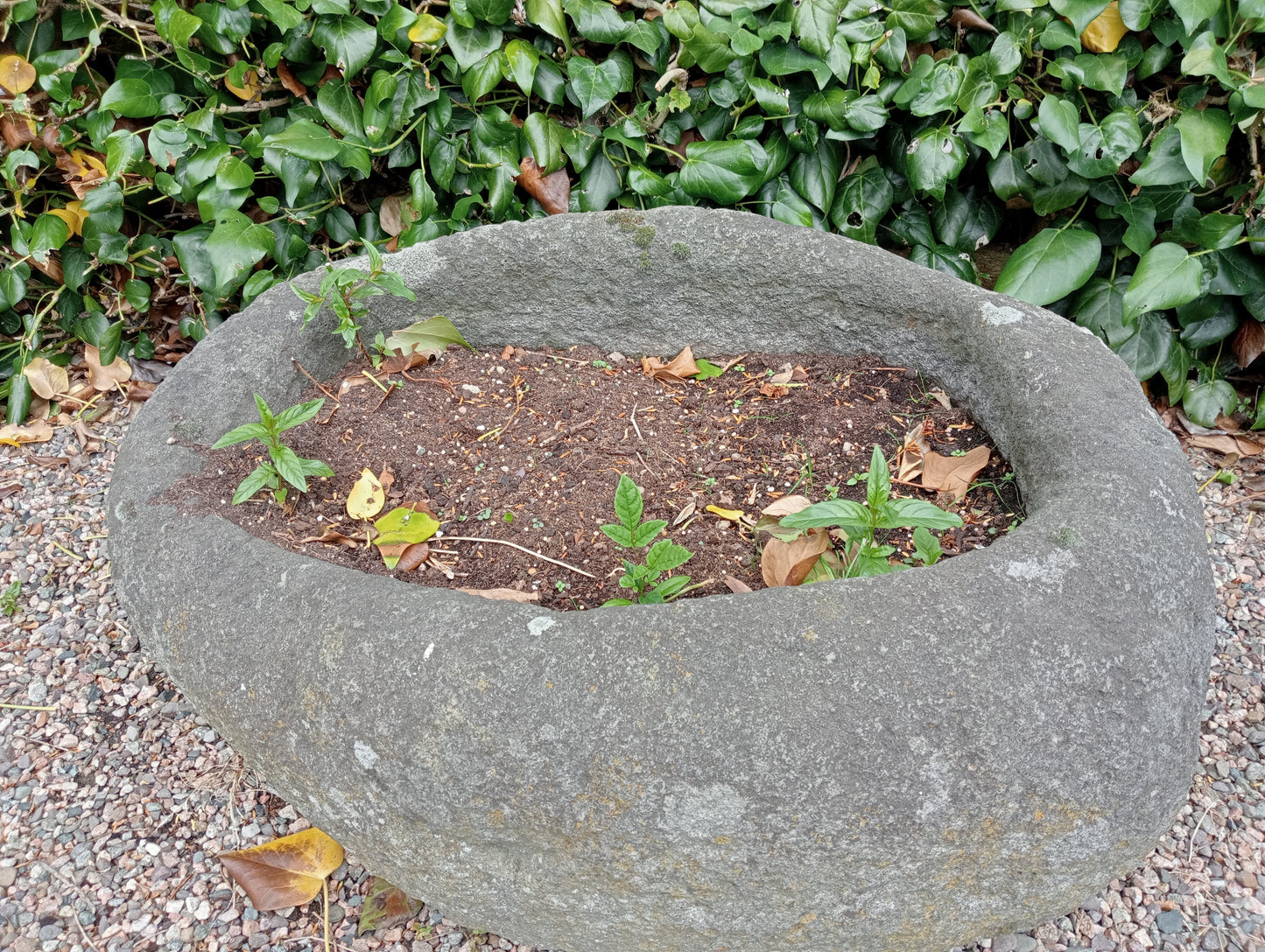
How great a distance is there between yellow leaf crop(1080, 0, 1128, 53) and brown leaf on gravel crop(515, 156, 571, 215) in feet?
4.26

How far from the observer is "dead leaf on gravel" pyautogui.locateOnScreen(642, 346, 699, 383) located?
2.00 m

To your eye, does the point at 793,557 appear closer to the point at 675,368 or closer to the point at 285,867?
the point at 675,368

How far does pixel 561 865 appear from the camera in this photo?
1107 mm

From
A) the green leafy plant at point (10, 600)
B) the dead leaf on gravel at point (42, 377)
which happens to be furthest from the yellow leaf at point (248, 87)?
the green leafy plant at point (10, 600)

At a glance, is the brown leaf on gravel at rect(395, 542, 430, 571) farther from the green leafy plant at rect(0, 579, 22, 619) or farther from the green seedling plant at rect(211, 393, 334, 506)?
the green leafy plant at rect(0, 579, 22, 619)

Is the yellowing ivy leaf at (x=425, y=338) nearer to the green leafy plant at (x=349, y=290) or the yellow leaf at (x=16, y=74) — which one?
the green leafy plant at (x=349, y=290)

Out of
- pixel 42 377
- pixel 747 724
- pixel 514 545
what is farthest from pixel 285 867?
pixel 42 377

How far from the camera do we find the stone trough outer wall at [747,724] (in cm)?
103

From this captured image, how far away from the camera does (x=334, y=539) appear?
5.05 ft

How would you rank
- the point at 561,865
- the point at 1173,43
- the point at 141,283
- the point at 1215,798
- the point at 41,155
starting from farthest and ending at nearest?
the point at 141,283, the point at 41,155, the point at 1173,43, the point at 1215,798, the point at 561,865

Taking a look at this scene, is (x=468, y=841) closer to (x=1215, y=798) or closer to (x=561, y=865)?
(x=561, y=865)

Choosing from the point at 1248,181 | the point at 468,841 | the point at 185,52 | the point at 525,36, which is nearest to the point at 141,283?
the point at 185,52

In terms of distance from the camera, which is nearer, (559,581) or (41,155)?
(559,581)

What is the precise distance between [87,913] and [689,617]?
117 centimetres
